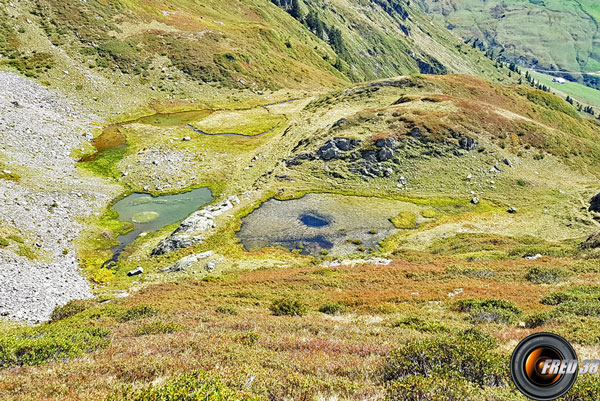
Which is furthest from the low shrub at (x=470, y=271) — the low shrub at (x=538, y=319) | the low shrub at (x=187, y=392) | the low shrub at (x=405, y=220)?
the low shrub at (x=187, y=392)

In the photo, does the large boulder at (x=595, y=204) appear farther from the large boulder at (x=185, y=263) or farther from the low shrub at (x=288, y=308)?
the large boulder at (x=185, y=263)

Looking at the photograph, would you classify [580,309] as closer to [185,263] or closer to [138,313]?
[138,313]

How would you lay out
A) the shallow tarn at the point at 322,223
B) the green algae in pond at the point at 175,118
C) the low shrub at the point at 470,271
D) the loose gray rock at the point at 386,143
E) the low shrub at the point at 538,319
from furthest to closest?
the green algae in pond at the point at 175,118, the loose gray rock at the point at 386,143, the shallow tarn at the point at 322,223, the low shrub at the point at 470,271, the low shrub at the point at 538,319

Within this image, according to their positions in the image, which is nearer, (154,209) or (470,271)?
(470,271)

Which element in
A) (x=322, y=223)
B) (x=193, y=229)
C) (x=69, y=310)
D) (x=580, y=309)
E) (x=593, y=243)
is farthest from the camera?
(x=322, y=223)

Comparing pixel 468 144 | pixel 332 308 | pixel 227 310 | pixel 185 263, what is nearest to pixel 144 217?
pixel 185 263
